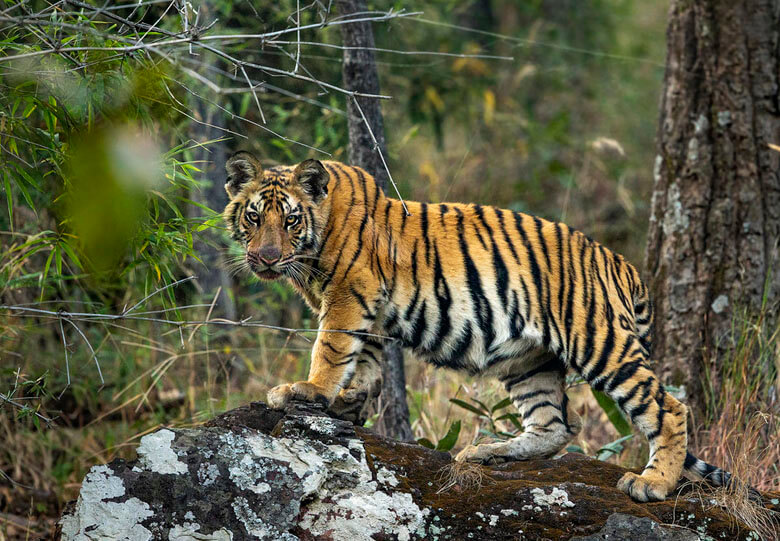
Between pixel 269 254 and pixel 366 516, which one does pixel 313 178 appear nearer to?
pixel 269 254

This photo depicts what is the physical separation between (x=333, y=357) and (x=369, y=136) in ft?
6.30

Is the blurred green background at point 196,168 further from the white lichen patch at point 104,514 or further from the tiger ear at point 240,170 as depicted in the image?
the white lichen patch at point 104,514

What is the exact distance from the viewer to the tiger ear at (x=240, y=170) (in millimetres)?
4512

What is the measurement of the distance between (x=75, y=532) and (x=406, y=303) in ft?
6.70

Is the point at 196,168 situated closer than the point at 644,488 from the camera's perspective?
No

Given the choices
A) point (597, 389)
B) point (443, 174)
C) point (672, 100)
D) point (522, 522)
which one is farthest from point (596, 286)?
point (443, 174)

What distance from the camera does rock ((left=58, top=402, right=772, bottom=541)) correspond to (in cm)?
347

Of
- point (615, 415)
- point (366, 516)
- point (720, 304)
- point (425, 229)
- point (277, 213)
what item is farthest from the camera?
point (720, 304)

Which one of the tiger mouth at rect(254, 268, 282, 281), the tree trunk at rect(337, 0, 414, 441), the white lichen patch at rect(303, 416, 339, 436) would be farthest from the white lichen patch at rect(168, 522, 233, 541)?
the tree trunk at rect(337, 0, 414, 441)

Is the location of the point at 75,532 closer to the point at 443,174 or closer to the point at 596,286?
the point at 596,286

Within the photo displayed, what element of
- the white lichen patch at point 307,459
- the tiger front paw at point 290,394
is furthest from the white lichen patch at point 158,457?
the tiger front paw at point 290,394

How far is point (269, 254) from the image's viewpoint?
4.30 metres

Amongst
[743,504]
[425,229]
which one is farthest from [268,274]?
[743,504]

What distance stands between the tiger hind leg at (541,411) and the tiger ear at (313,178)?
61.7 inches
